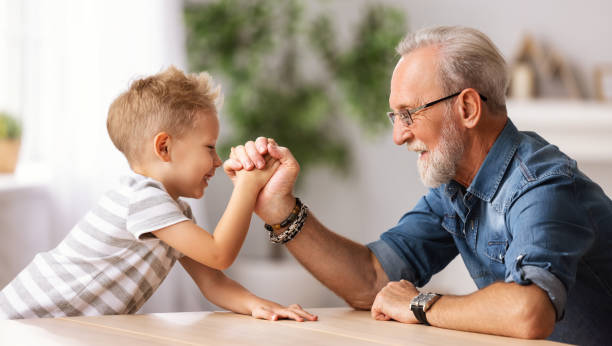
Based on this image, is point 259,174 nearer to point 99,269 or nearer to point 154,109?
A: point 154,109

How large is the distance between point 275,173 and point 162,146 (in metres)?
0.26

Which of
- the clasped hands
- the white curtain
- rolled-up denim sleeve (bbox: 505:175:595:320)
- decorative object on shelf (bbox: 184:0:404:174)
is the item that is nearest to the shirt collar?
rolled-up denim sleeve (bbox: 505:175:595:320)

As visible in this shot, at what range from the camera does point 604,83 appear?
4039 mm

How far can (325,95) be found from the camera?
445cm

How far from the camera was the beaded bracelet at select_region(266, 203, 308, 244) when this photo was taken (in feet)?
5.06

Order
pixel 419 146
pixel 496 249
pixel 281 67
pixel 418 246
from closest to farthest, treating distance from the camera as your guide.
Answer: pixel 496 249 < pixel 419 146 < pixel 418 246 < pixel 281 67

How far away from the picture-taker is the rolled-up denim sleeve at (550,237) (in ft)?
3.68

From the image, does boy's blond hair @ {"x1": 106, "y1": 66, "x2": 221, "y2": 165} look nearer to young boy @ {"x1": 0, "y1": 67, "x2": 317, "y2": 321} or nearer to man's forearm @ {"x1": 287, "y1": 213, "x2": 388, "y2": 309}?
young boy @ {"x1": 0, "y1": 67, "x2": 317, "y2": 321}

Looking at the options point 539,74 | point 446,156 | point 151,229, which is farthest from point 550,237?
point 539,74

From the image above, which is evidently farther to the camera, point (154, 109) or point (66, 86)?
point (66, 86)

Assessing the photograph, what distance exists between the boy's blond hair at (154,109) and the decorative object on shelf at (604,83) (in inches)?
129

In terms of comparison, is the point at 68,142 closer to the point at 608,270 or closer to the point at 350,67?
the point at 350,67

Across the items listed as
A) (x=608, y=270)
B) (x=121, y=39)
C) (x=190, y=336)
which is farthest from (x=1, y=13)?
(x=608, y=270)

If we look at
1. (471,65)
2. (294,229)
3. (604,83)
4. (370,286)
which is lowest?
(370,286)
